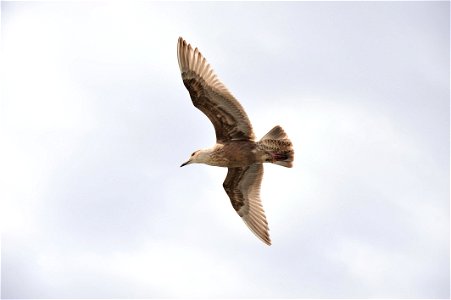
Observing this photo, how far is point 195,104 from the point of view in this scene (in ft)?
55.9

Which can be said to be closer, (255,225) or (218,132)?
(218,132)

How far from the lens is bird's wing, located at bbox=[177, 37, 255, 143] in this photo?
16.8m

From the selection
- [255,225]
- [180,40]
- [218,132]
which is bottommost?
[255,225]

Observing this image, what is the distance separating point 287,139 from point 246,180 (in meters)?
2.06

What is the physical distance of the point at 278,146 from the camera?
16891 mm

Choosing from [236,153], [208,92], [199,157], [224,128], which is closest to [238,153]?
[236,153]

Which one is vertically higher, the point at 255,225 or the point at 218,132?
the point at 218,132

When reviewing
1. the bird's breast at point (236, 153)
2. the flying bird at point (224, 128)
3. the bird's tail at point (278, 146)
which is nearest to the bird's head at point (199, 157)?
the flying bird at point (224, 128)

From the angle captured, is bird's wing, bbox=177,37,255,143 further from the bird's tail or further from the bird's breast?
the bird's tail

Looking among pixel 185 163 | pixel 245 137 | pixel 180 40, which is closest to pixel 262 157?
pixel 245 137

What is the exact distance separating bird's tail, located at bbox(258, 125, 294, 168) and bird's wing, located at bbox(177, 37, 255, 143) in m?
0.41

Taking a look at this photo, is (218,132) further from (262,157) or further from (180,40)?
(180,40)

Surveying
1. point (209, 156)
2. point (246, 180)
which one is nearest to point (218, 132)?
point (209, 156)

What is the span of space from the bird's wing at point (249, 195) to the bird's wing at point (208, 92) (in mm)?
1472
